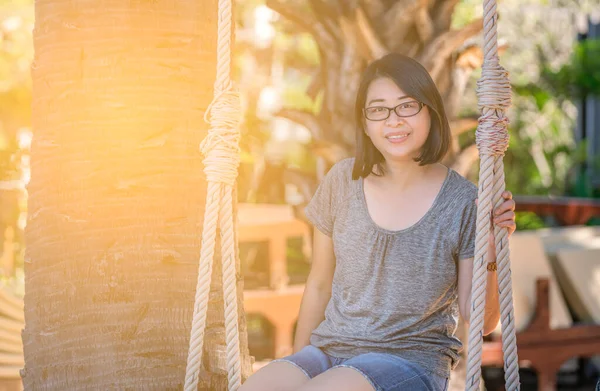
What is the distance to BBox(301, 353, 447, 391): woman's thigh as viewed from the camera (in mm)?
1723

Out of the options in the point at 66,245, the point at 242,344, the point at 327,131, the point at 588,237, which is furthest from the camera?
the point at 588,237

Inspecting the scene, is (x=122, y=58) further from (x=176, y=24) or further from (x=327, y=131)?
(x=327, y=131)

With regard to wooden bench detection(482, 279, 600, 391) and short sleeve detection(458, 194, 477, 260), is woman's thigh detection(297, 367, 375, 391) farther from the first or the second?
wooden bench detection(482, 279, 600, 391)

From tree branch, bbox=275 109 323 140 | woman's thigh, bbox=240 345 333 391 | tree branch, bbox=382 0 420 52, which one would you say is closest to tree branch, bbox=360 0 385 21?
tree branch, bbox=382 0 420 52

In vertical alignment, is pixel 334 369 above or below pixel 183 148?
below

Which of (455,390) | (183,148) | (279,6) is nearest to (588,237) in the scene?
(455,390)

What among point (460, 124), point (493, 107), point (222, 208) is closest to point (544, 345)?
point (460, 124)

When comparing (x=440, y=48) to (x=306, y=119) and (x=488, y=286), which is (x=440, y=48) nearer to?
(x=306, y=119)

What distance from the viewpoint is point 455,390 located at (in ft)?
11.5

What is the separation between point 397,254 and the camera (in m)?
1.94

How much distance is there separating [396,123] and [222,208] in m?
0.50

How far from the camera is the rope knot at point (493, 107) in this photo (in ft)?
5.51

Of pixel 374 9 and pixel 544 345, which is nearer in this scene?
pixel 374 9

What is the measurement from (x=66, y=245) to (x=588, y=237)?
4.58m
